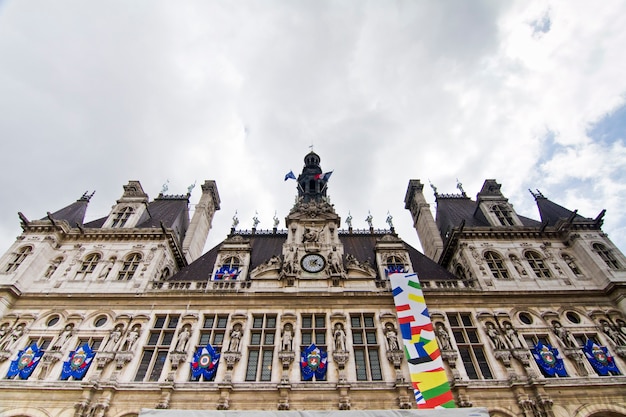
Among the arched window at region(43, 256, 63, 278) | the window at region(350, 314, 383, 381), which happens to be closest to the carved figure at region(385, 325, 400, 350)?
the window at region(350, 314, 383, 381)

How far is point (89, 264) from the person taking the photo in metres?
28.2

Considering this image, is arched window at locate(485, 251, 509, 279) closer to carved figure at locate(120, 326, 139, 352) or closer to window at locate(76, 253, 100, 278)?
carved figure at locate(120, 326, 139, 352)

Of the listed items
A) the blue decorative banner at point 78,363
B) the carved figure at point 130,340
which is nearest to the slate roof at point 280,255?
the carved figure at point 130,340

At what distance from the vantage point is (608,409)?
19516mm

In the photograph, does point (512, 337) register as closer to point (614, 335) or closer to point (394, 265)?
point (614, 335)

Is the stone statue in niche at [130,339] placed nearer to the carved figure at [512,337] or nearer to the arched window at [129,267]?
the arched window at [129,267]

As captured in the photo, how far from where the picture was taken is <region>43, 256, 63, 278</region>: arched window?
27.5 meters

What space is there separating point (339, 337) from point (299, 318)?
3006 mm

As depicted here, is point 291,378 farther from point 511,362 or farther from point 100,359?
point 511,362

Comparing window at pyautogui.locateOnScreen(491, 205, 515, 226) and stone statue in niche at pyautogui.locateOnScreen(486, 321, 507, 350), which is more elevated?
window at pyautogui.locateOnScreen(491, 205, 515, 226)

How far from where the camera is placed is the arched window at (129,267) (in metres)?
27.3

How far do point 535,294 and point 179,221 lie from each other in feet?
102

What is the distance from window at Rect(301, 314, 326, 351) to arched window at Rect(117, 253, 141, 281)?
13810 millimetres

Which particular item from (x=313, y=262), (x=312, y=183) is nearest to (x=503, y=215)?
(x=313, y=262)
